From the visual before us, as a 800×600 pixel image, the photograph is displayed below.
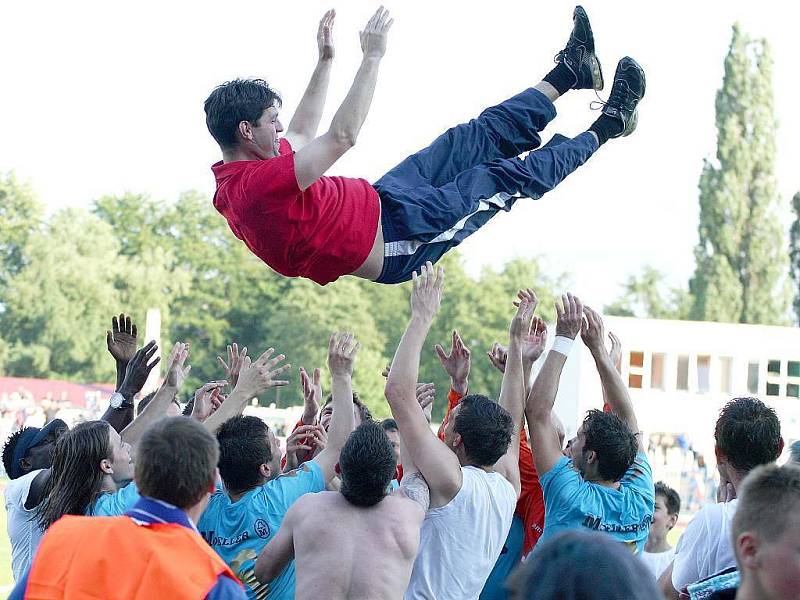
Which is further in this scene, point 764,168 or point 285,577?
point 764,168

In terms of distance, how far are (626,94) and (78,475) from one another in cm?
388

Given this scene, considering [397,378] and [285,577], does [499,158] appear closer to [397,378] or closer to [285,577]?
[397,378]

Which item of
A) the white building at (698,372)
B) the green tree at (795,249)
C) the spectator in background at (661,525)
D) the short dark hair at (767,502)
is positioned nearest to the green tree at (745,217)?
the green tree at (795,249)

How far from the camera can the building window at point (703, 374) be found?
39.2m

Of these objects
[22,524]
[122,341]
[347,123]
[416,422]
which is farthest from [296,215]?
[22,524]

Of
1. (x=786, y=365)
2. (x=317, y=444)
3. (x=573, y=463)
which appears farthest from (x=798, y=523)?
(x=786, y=365)

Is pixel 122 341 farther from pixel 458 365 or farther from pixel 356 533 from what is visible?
pixel 356 533

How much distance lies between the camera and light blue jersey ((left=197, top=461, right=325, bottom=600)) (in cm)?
459

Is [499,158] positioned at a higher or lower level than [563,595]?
higher

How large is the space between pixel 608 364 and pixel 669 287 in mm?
58986

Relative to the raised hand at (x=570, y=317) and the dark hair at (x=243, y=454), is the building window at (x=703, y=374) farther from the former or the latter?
the dark hair at (x=243, y=454)

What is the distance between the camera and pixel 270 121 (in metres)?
5.31

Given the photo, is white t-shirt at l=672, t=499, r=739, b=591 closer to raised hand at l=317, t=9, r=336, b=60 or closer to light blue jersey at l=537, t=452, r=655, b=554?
light blue jersey at l=537, t=452, r=655, b=554

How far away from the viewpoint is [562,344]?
206 inches
